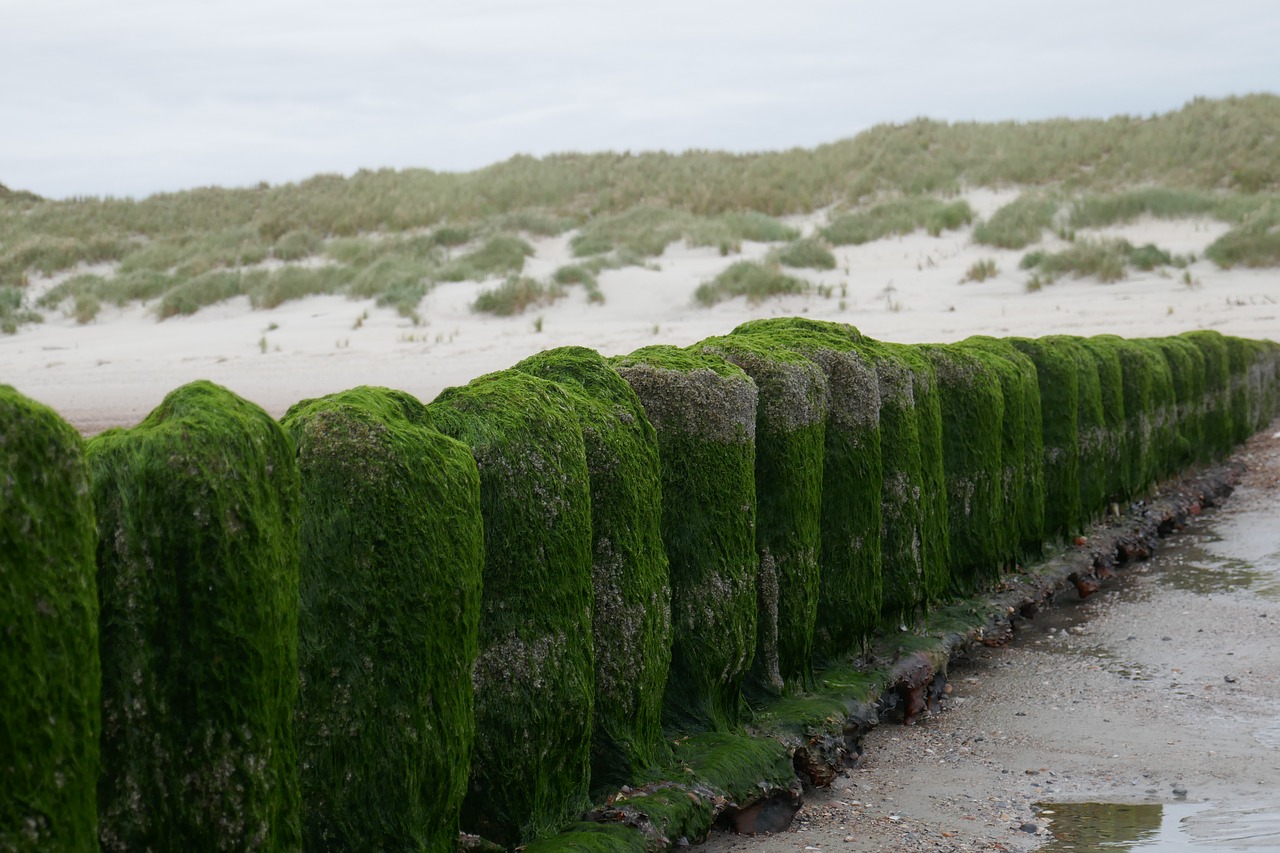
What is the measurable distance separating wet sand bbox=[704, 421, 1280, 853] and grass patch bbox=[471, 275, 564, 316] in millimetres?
15151

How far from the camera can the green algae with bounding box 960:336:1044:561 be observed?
794 centimetres

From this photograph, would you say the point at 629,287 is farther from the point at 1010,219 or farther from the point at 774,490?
the point at 774,490

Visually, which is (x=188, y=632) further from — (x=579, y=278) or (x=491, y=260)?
(x=491, y=260)

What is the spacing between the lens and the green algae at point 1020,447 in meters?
7.94

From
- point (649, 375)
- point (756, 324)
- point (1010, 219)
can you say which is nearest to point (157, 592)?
point (649, 375)

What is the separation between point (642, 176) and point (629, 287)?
751 inches

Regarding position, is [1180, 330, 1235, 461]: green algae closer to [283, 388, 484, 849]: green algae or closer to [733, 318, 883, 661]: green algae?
[733, 318, 883, 661]: green algae

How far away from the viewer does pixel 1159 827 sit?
4594mm

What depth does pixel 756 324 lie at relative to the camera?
6.21 metres

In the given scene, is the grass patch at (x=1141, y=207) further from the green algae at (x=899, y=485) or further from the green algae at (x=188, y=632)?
the green algae at (x=188, y=632)

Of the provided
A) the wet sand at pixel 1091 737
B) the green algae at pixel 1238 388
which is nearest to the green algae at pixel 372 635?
the wet sand at pixel 1091 737

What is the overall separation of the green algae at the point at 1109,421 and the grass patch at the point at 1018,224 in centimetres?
1626

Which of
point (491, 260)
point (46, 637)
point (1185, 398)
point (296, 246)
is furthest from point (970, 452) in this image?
point (296, 246)

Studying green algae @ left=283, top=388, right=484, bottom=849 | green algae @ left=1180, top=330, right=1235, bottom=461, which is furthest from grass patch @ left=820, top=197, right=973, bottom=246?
green algae @ left=283, top=388, right=484, bottom=849
